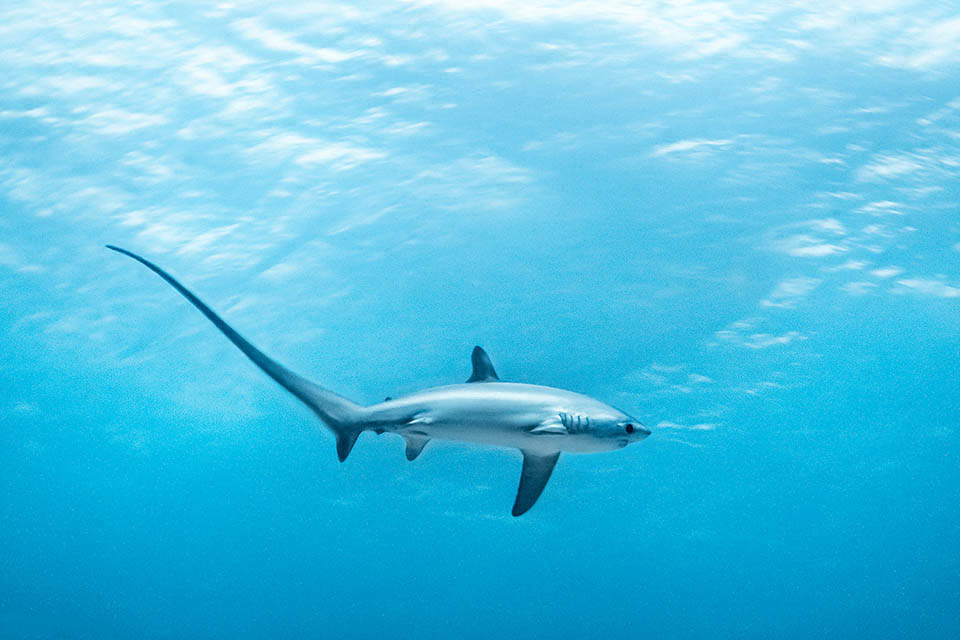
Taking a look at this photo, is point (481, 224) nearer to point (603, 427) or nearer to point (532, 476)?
point (532, 476)

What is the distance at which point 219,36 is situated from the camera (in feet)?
33.8

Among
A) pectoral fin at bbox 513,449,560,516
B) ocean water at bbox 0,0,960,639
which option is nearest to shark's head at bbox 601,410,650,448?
pectoral fin at bbox 513,449,560,516

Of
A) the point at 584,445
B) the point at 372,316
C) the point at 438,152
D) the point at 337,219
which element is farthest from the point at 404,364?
the point at 584,445

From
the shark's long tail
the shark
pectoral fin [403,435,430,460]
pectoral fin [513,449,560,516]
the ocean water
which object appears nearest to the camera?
the shark's long tail

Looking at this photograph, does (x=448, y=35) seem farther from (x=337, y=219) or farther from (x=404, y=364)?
(x=404, y=364)

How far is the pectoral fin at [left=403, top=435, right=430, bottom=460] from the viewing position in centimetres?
374

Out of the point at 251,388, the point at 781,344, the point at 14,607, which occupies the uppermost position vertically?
the point at 781,344

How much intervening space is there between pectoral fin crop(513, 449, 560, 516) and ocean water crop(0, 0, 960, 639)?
3.96 feet

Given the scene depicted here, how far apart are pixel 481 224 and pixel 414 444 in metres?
8.79

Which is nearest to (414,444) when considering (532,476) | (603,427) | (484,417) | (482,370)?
(484,417)

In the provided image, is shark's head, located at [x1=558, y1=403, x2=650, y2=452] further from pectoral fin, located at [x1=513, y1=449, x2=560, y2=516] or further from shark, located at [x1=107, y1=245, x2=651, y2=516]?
pectoral fin, located at [x1=513, y1=449, x2=560, y2=516]

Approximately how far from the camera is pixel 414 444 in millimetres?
3799

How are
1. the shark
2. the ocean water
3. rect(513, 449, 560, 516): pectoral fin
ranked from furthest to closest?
1. the ocean water
2. rect(513, 449, 560, 516): pectoral fin
3. the shark

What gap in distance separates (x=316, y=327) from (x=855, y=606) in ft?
184
